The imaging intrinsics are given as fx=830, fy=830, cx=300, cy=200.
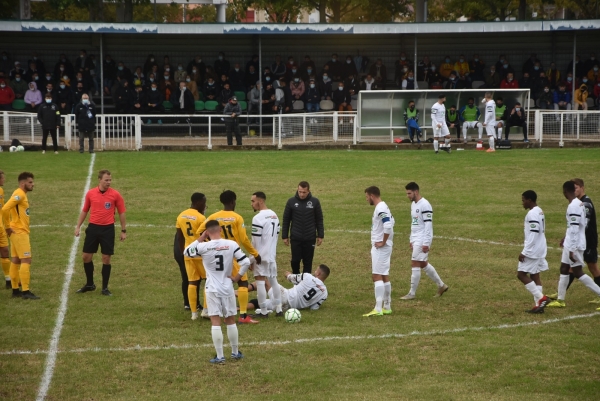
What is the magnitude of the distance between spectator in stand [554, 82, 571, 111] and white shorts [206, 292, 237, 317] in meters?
29.6

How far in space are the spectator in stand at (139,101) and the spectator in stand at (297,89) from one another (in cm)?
664

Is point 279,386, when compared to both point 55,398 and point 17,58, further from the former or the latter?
point 17,58

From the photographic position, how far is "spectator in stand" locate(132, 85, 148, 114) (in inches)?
1415

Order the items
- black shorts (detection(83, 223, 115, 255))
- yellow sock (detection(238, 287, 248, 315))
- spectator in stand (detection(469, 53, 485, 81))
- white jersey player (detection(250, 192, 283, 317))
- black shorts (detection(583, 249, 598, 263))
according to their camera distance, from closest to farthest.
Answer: yellow sock (detection(238, 287, 248, 315)) → white jersey player (detection(250, 192, 283, 317)) → black shorts (detection(583, 249, 598, 263)) → black shorts (detection(83, 223, 115, 255)) → spectator in stand (detection(469, 53, 485, 81))

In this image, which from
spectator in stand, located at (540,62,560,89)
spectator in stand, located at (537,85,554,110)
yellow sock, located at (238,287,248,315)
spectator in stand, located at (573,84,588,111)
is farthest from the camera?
spectator in stand, located at (540,62,560,89)

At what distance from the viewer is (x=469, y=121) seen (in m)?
32.9

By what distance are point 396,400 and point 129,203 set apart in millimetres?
14604

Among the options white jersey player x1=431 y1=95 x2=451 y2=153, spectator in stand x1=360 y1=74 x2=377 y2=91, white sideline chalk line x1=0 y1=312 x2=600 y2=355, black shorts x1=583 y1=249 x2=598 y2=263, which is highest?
spectator in stand x1=360 y1=74 x2=377 y2=91

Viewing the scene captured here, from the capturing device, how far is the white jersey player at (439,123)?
98.2 ft

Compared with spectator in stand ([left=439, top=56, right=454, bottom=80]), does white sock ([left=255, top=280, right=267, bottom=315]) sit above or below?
below

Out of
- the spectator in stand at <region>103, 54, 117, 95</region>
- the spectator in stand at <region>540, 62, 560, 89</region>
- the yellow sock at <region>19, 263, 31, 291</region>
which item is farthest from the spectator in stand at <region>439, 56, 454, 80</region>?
the yellow sock at <region>19, 263, 31, 291</region>

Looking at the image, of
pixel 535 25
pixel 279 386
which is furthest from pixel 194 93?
pixel 279 386

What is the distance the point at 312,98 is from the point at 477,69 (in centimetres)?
828

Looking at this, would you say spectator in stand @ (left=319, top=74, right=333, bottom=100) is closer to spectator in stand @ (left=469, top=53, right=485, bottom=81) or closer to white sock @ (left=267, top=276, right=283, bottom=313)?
spectator in stand @ (left=469, top=53, right=485, bottom=81)
